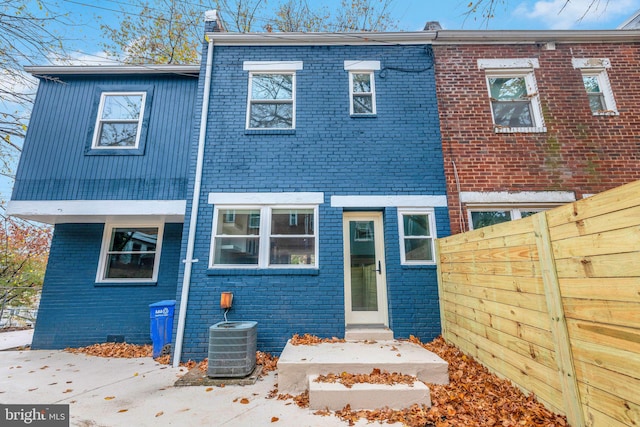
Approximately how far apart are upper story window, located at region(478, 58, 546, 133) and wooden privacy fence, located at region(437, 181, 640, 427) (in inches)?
152

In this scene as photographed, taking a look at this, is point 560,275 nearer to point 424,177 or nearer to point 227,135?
point 424,177

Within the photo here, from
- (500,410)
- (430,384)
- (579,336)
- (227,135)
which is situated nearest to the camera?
(579,336)

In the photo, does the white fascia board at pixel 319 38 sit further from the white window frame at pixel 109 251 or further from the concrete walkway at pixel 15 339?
the concrete walkway at pixel 15 339

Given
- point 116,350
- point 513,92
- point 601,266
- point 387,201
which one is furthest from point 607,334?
point 116,350

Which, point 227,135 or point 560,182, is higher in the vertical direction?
point 227,135

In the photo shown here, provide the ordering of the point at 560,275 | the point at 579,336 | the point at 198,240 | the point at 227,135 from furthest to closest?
the point at 227,135, the point at 198,240, the point at 560,275, the point at 579,336

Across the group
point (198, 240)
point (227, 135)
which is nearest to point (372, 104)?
point (227, 135)

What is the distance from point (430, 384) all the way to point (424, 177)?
145 inches

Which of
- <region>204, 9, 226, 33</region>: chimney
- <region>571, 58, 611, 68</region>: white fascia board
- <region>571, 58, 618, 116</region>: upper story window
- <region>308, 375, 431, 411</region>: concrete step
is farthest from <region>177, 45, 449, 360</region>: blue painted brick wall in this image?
<region>571, 58, 618, 116</region>: upper story window

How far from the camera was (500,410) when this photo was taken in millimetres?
2908

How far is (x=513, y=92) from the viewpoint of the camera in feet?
20.7

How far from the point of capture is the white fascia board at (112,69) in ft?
21.3

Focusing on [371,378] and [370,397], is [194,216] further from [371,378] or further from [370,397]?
[370,397]

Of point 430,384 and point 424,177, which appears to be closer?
point 430,384
